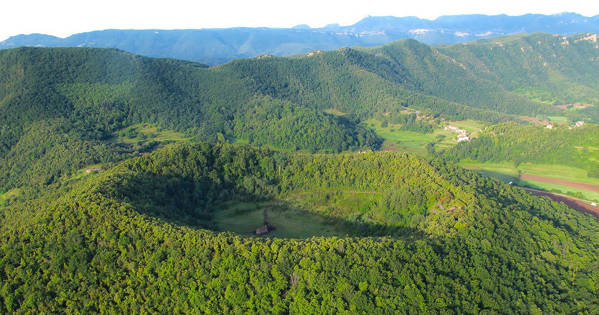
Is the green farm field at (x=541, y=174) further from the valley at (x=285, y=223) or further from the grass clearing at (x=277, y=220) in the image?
the grass clearing at (x=277, y=220)

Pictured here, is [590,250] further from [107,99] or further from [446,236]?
[107,99]

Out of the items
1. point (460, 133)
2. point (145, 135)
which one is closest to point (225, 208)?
point (145, 135)

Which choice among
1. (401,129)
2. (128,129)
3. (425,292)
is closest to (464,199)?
(425,292)

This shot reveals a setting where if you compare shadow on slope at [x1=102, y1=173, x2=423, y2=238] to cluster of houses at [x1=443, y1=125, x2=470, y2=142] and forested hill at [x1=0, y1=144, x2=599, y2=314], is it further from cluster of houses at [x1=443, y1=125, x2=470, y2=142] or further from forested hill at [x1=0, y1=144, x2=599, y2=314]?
cluster of houses at [x1=443, y1=125, x2=470, y2=142]

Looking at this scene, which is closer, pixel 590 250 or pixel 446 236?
pixel 446 236

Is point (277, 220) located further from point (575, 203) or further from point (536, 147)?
point (536, 147)

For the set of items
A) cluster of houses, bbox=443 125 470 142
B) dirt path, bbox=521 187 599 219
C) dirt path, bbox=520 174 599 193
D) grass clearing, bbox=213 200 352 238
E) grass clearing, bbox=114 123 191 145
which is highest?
grass clearing, bbox=114 123 191 145

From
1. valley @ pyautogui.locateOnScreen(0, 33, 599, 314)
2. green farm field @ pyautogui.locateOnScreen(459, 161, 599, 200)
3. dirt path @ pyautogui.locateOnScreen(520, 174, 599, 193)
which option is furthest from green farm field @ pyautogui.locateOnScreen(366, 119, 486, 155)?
dirt path @ pyautogui.locateOnScreen(520, 174, 599, 193)

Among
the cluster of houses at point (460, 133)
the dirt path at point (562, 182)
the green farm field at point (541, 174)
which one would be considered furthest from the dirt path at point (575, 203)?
the cluster of houses at point (460, 133)
